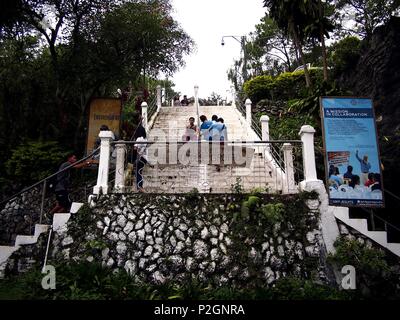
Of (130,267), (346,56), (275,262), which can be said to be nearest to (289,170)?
(275,262)

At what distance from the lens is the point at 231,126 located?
647 inches

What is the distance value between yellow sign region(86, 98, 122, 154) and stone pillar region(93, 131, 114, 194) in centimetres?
372

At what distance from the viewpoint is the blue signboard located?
24.0 feet

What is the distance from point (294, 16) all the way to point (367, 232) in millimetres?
13429

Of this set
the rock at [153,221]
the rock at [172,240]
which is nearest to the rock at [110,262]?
the rock at [153,221]

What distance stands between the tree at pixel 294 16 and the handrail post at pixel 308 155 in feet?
32.0

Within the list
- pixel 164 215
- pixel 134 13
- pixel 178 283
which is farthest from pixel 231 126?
pixel 178 283

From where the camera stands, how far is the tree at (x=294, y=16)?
655 inches

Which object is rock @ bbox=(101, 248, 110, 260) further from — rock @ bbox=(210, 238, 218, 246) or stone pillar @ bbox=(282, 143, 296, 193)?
stone pillar @ bbox=(282, 143, 296, 193)

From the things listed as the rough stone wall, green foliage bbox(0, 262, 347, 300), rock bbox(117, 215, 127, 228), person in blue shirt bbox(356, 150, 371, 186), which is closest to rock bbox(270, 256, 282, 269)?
the rough stone wall

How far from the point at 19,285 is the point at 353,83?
17679 mm

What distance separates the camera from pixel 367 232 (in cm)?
720

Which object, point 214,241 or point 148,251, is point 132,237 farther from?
point 214,241


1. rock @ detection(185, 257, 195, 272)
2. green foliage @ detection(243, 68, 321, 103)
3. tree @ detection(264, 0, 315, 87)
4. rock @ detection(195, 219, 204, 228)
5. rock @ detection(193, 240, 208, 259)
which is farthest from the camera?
green foliage @ detection(243, 68, 321, 103)
